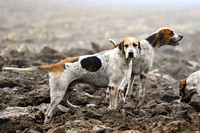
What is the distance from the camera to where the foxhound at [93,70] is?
6133 mm

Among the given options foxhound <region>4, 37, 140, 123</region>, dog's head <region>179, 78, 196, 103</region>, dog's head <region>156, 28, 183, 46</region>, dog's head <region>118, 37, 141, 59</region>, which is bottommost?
dog's head <region>179, 78, 196, 103</region>

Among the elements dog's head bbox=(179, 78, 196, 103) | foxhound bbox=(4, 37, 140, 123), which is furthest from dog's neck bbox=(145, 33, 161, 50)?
foxhound bbox=(4, 37, 140, 123)

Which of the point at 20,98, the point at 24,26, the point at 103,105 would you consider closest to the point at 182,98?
the point at 103,105

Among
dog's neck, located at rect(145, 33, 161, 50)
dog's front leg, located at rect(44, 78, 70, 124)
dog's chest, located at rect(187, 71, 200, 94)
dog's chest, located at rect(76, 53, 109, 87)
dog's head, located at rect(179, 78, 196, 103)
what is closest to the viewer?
dog's front leg, located at rect(44, 78, 70, 124)

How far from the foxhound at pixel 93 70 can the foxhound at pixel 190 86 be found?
5.20ft

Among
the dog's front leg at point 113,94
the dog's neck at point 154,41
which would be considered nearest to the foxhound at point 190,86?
the dog's neck at point 154,41

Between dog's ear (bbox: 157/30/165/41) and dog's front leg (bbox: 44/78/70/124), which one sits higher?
dog's ear (bbox: 157/30/165/41)

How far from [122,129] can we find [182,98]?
2372mm

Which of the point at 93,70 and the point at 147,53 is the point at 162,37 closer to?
the point at 147,53

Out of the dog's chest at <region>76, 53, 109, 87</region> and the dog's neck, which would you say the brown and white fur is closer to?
the dog's neck

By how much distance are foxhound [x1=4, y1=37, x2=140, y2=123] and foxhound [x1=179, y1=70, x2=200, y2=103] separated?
5.20ft

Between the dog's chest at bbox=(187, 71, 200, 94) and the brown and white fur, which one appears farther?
the brown and white fur

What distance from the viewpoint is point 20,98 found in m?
7.21

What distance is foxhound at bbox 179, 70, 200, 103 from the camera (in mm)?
6859
